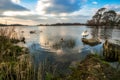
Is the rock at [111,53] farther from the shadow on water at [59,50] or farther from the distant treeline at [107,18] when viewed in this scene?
the distant treeline at [107,18]

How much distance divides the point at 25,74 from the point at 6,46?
6413 mm

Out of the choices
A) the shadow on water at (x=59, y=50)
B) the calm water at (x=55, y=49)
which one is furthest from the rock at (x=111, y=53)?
the shadow on water at (x=59, y=50)

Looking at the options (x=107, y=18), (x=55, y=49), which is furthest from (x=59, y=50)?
(x=107, y=18)

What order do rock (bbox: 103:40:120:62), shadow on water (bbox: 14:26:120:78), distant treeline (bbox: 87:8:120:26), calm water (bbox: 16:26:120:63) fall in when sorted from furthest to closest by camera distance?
1. distant treeline (bbox: 87:8:120:26)
2. calm water (bbox: 16:26:120:63)
3. rock (bbox: 103:40:120:62)
4. shadow on water (bbox: 14:26:120:78)

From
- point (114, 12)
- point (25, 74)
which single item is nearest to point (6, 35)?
point (25, 74)

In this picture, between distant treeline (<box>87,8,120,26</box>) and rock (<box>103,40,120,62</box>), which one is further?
distant treeline (<box>87,8,120,26</box>)

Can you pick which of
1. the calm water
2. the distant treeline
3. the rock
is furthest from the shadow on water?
the distant treeline

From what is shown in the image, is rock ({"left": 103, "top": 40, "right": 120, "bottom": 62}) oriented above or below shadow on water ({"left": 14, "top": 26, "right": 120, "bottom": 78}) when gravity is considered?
above

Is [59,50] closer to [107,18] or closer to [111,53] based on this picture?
[111,53]

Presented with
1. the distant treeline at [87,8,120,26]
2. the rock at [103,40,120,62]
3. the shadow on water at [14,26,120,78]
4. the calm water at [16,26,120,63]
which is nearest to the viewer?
the shadow on water at [14,26,120,78]

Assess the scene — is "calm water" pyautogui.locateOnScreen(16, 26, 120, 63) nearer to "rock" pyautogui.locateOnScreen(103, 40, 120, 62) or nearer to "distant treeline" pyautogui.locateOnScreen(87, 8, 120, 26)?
"rock" pyautogui.locateOnScreen(103, 40, 120, 62)

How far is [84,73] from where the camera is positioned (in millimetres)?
8742

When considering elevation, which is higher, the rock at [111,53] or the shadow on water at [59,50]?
the rock at [111,53]

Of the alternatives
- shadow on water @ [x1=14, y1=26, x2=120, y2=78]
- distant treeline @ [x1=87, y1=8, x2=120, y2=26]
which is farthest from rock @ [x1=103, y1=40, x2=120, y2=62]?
distant treeline @ [x1=87, y1=8, x2=120, y2=26]
